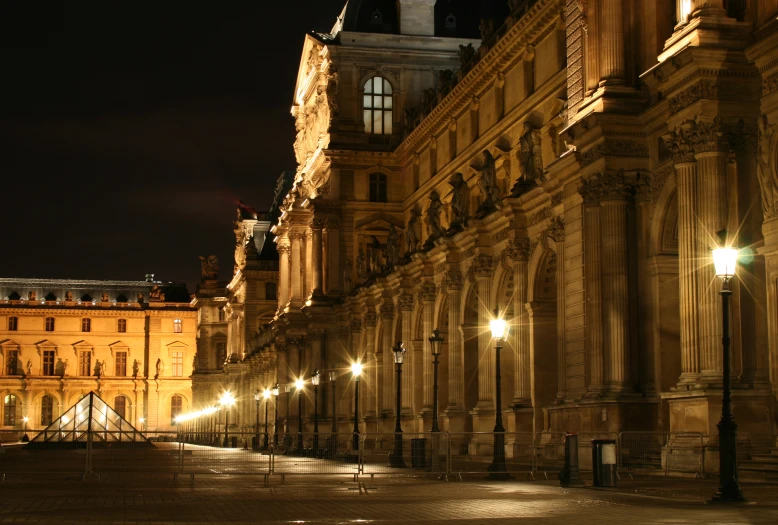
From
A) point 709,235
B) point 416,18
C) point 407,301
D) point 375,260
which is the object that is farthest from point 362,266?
point 709,235

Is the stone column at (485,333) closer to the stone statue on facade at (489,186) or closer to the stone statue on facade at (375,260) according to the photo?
the stone statue on facade at (489,186)

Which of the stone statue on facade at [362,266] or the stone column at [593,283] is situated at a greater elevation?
the stone statue on facade at [362,266]

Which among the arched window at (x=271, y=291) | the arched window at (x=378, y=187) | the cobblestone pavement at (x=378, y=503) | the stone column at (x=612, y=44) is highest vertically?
the arched window at (x=378, y=187)

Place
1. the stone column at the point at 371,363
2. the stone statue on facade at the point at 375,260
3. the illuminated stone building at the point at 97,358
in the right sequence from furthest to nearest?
1. the illuminated stone building at the point at 97,358
2. the stone column at the point at 371,363
3. the stone statue on facade at the point at 375,260

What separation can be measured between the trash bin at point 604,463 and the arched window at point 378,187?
50.3m

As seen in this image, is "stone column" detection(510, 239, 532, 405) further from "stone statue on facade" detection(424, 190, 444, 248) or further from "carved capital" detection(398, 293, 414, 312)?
"carved capital" detection(398, 293, 414, 312)

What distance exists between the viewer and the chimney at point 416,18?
255ft

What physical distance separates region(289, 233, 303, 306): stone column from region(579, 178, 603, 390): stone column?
50.3 m

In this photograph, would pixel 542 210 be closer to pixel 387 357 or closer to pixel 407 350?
pixel 407 350

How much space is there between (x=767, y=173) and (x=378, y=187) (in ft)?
160

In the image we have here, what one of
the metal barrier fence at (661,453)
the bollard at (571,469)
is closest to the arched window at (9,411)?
the metal barrier fence at (661,453)

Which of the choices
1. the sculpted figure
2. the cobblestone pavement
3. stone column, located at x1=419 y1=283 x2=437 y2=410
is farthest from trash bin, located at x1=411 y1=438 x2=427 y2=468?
stone column, located at x1=419 y1=283 x2=437 y2=410

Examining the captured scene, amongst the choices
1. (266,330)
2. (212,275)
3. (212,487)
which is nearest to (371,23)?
(266,330)

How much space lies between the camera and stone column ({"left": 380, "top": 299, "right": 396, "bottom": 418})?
66250mm
